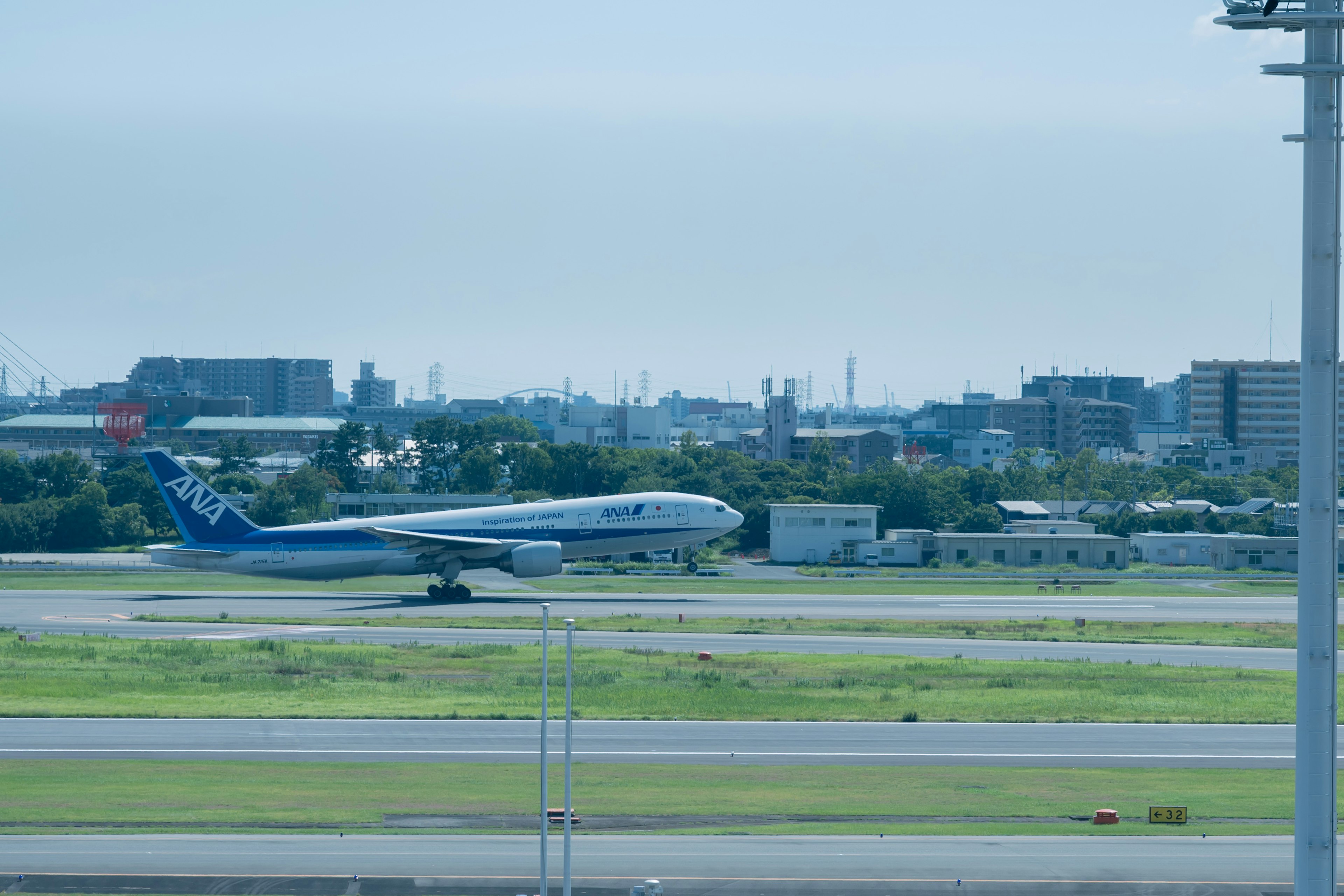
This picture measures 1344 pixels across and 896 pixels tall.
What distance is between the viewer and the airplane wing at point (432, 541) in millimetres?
75688

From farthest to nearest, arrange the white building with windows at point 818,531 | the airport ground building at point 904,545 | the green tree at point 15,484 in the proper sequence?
the green tree at point 15,484 < the white building with windows at point 818,531 < the airport ground building at point 904,545

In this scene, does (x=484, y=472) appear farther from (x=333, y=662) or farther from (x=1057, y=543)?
(x=333, y=662)

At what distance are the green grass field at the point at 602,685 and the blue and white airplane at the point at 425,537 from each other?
18.0 meters

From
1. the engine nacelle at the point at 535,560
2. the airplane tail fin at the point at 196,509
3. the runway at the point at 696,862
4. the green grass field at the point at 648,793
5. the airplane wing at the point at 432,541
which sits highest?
the airplane tail fin at the point at 196,509

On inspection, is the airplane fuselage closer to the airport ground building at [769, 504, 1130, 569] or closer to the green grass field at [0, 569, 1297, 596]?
the green grass field at [0, 569, 1297, 596]

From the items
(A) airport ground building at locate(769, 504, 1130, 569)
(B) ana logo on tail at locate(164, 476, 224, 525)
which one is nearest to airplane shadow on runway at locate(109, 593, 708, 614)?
(B) ana logo on tail at locate(164, 476, 224, 525)

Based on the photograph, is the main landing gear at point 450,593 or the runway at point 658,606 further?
the main landing gear at point 450,593

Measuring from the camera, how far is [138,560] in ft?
394

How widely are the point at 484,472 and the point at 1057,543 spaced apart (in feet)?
279

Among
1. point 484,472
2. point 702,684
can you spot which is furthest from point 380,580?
point 484,472

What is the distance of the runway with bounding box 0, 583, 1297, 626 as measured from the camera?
7181cm

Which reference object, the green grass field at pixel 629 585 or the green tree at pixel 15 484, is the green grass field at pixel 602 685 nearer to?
the green grass field at pixel 629 585

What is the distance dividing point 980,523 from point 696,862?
11779cm

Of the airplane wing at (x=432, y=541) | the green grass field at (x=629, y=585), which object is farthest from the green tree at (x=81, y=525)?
the airplane wing at (x=432, y=541)
